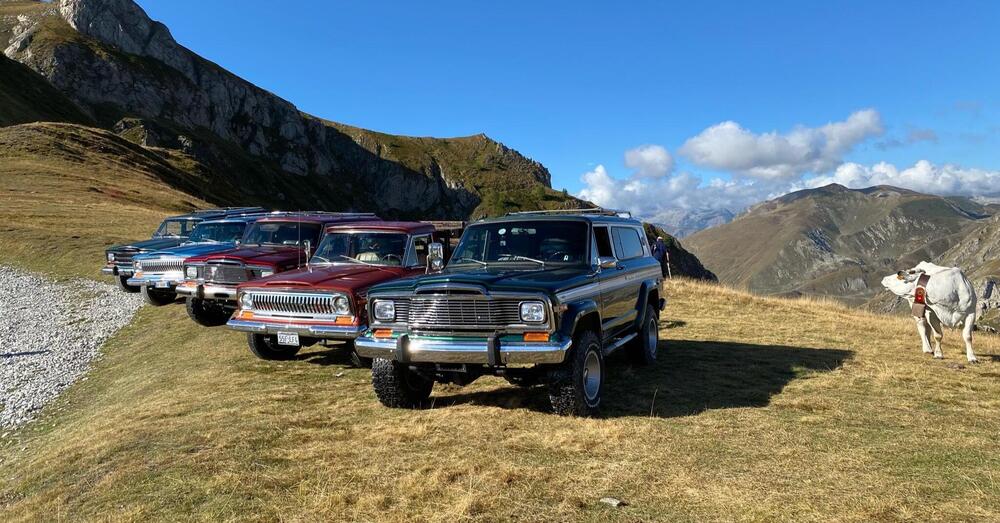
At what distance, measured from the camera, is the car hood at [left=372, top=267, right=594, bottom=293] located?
6.23m

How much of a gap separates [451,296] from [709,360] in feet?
17.8

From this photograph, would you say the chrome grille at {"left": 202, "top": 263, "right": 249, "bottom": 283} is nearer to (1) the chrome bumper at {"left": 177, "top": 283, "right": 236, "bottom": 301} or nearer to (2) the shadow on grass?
(1) the chrome bumper at {"left": 177, "top": 283, "right": 236, "bottom": 301}

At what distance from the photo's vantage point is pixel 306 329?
327 inches

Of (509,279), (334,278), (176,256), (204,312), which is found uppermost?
(176,256)

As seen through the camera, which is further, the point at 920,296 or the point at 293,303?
the point at 920,296

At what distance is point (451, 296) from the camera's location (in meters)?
6.33

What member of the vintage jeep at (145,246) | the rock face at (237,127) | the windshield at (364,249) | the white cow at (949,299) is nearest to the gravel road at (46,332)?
the vintage jeep at (145,246)

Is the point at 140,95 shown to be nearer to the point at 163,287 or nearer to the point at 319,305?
the point at 163,287

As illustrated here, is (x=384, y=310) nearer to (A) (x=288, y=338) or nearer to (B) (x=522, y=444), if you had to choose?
(B) (x=522, y=444)

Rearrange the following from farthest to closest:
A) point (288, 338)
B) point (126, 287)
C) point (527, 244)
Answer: point (126, 287) < point (288, 338) < point (527, 244)

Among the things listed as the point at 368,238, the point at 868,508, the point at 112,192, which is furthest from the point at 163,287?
the point at 112,192

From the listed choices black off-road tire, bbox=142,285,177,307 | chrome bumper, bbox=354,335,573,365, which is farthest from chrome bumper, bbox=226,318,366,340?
→ black off-road tire, bbox=142,285,177,307

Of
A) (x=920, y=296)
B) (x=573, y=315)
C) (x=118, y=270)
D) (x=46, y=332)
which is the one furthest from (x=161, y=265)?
(x=920, y=296)

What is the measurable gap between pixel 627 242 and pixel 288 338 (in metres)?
5.00
